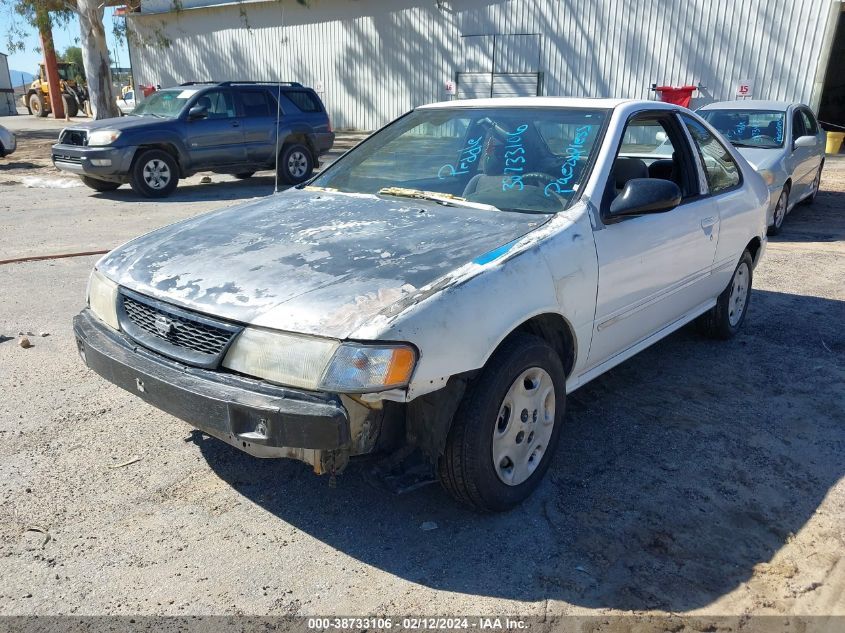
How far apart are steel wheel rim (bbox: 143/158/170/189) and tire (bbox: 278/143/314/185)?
2162mm

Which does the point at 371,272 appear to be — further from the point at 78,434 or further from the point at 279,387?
the point at 78,434

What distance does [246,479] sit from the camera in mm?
3352

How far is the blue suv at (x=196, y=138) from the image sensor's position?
11236 millimetres

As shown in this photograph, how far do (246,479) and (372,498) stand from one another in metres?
0.61

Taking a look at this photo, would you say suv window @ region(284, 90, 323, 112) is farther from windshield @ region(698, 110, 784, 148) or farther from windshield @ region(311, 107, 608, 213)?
windshield @ region(311, 107, 608, 213)

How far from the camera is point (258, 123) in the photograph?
12.8m

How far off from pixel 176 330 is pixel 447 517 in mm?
1369

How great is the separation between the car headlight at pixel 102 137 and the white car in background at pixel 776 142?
28.5ft

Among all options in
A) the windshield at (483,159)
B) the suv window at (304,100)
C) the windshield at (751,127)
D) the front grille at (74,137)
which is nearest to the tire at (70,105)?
the suv window at (304,100)

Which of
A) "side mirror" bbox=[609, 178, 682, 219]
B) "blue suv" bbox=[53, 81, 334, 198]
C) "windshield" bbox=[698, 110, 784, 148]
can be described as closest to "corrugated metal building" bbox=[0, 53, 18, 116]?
"blue suv" bbox=[53, 81, 334, 198]

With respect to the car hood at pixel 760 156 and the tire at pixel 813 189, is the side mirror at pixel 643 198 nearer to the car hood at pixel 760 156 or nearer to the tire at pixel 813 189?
the car hood at pixel 760 156

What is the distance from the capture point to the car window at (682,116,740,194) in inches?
179

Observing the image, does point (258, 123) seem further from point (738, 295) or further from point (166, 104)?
point (738, 295)

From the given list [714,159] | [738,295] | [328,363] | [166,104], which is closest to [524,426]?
[328,363]
